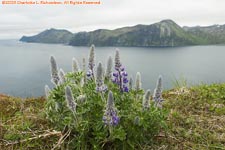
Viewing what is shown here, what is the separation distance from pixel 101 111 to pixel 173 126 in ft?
5.99

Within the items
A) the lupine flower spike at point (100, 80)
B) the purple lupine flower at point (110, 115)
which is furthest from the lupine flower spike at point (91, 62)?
the purple lupine flower at point (110, 115)

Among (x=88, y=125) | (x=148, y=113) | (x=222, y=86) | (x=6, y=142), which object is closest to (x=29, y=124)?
(x=6, y=142)

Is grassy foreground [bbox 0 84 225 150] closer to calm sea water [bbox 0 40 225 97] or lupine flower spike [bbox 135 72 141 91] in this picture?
lupine flower spike [bbox 135 72 141 91]

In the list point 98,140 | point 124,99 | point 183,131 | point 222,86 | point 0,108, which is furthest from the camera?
point 222,86

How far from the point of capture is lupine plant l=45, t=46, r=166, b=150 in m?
3.41

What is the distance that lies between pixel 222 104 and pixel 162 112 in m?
2.84

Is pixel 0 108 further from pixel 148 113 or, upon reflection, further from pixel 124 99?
pixel 148 113

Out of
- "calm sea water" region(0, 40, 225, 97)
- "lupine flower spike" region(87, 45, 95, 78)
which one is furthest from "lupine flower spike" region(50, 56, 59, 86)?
"calm sea water" region(0, 40, 225, 97)

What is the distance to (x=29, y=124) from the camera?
4.42m

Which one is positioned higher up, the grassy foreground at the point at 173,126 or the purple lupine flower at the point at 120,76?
the purple lupine flower at the point at 120,76

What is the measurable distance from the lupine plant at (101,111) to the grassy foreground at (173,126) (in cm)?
28

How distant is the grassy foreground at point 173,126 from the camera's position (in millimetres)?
4039

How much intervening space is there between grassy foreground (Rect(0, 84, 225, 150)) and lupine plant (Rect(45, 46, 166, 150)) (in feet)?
0.93

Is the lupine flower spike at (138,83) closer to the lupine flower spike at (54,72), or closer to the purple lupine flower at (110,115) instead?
the purple lupine flower at (110,115)
